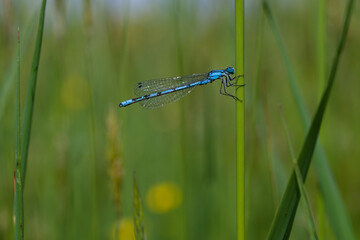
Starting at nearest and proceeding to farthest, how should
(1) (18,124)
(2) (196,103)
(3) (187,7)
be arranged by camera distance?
1. (1) (18,124)
2. (3) (187,7)
3. (2) (196,103)

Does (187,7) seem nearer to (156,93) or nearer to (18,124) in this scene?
(156,93)

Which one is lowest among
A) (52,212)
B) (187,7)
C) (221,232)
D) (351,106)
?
(221,232)

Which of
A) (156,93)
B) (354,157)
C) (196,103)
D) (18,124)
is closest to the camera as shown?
(18,124)

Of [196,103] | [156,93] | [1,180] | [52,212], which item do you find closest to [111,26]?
[156,93]

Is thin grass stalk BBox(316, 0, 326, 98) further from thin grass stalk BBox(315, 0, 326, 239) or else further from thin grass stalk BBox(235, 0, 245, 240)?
thin grass stalk BBox(235, 0, 245, 240)

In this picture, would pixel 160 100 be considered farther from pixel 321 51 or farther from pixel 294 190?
pixel 294 190

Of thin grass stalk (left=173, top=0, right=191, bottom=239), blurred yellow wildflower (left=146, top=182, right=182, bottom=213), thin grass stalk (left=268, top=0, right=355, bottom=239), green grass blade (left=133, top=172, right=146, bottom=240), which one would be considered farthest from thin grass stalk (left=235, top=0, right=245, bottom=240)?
blurred yellow wildflower (left=146, top=182, right=182, bottom=213)

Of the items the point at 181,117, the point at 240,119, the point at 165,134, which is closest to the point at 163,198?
the point at 165,134
